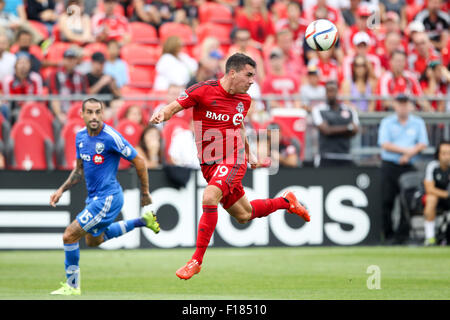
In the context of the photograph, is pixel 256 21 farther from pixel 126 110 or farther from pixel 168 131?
pixel 126 110

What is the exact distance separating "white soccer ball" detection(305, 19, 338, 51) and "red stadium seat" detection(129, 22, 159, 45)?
28.1 ft

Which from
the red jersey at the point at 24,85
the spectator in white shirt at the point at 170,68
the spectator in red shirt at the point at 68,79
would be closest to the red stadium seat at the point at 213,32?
the spectator in white shirt at the point at 170,68

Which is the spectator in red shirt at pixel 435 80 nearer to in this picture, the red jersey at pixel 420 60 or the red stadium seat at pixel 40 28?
the red jersey at pixel 420 60

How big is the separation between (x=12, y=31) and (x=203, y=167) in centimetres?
1063

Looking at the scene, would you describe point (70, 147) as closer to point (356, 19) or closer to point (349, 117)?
point (349, 117)

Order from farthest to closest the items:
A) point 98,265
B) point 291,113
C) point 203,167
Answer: point 291,113 → point 98,265 → point 203,167

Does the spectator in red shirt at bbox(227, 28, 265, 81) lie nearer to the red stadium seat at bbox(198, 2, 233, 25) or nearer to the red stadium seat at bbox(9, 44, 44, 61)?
the red stadium seat at bbox(198, 2, 233, 25)

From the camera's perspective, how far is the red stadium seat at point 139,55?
18797 mm

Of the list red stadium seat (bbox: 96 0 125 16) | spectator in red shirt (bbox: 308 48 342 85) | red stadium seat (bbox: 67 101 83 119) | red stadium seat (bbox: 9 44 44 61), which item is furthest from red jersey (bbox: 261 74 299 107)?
red stadium seat (bbox: 9 44 44 61)

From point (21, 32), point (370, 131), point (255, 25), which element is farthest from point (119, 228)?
point (255, 25)

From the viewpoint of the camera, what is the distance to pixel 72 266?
9.88 meters

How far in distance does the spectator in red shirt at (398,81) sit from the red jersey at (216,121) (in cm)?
808

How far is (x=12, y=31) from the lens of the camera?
19.2 metres

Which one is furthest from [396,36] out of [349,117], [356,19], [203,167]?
[203,167]
